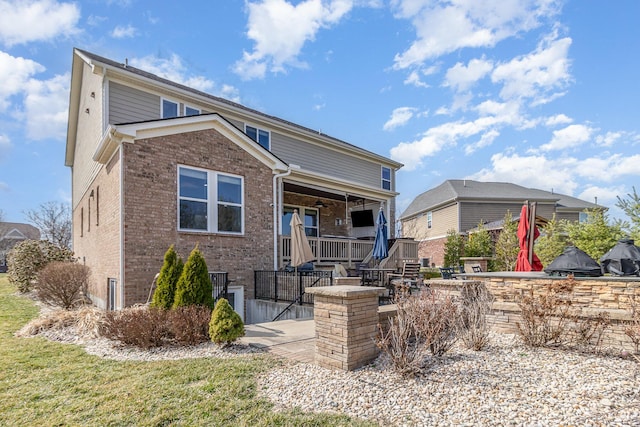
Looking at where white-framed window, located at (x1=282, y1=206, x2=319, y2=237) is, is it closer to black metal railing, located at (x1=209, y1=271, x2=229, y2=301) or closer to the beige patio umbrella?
the beige patio umbrella

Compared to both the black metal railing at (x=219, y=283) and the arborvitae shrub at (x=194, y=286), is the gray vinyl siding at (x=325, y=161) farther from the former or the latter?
the arborvitae shrub at (x=194, y=286)

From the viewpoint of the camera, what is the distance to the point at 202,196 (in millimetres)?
10391

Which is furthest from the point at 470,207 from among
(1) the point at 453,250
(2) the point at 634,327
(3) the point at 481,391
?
(3) the point at 481,391

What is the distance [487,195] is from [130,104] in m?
25.6

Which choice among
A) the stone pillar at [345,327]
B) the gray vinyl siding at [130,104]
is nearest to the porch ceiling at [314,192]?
the gray vinyl siding at [130,104]

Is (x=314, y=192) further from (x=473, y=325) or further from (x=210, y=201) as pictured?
(x=473, y=325)

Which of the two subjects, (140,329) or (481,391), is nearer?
(481,391)

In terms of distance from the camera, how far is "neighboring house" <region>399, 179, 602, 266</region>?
1099 inches

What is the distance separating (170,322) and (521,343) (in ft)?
18.5

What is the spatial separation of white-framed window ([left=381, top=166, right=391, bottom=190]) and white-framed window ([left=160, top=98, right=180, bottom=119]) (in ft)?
38.4

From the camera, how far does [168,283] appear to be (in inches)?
291

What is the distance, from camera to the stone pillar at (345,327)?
4445mm

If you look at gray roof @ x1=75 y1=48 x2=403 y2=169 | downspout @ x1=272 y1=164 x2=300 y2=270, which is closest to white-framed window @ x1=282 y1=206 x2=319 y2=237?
gray roof @ x1=75 y1=48 x2=403 y2=169

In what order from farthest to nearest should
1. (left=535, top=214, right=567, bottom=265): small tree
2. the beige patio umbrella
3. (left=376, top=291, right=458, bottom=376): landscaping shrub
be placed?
(left=535, top=214, right=567, bottom=265): small tree, the beige patio umbrella, (left=376, top=291, right=458, bottom=376): landscaping shrub
